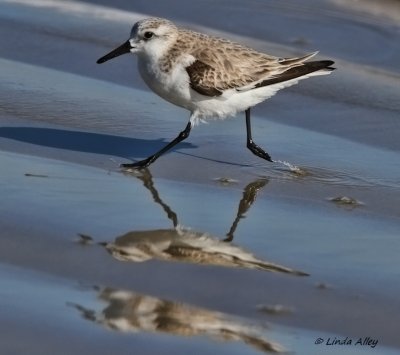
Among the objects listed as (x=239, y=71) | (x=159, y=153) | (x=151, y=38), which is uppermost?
(x=151, y=38)

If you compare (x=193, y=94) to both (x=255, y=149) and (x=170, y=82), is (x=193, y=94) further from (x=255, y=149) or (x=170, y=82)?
(x=255, y=149)

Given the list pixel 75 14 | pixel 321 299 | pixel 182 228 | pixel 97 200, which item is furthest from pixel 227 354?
pixel 75 14

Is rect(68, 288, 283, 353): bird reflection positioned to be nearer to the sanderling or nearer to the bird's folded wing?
the sanderling

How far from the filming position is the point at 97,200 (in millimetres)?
5984

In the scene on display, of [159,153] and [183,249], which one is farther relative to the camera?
[159,153]

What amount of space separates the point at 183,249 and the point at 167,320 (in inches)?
34.2

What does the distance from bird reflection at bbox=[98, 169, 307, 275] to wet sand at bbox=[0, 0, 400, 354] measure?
0.04 feet

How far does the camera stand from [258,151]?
23.0 feet

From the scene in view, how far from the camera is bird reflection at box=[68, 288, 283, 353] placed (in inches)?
177

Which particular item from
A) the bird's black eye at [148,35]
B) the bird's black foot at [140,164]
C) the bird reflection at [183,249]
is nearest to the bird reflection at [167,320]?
the bird reflection at [183,249]

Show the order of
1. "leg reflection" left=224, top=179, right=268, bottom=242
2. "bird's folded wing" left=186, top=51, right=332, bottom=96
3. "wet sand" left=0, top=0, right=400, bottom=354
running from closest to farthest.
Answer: "wet sand" left=0, top=0, right=400, bottom=354 < "leg reflection" left=224, top=179, right=268, bottom=242 < "bird's folded wing" left=186, top=51, right=332, bottom=96

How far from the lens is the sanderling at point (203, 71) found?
269 inches

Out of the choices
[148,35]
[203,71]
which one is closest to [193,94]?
[203,71]
